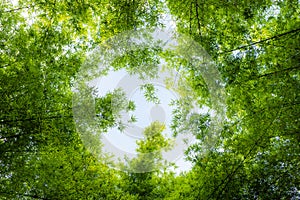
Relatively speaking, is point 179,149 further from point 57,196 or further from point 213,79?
point 57,196

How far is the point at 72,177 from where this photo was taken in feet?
14.8

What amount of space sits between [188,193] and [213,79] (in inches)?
71.9

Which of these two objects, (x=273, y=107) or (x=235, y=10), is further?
(x=235, y=10)

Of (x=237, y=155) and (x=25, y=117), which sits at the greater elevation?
(x=25, y=117)

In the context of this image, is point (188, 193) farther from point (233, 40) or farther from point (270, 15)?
point (270, 15)

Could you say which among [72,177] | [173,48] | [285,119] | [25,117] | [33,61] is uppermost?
[33,61]

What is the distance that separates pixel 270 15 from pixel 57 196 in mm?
4100

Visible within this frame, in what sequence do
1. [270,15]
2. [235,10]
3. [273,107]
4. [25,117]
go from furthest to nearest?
[270,15], [25,117], [235,10], [273,107]

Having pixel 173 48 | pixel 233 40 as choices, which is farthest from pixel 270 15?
pixel 173 48

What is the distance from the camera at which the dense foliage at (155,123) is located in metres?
4.14

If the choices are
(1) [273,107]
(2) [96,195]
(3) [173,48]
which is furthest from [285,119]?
(2) [96,195]

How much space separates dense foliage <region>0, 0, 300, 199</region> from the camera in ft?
13.6

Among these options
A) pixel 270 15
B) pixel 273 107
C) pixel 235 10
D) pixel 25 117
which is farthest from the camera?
pixel 270 15

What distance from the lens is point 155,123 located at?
13.0ft
